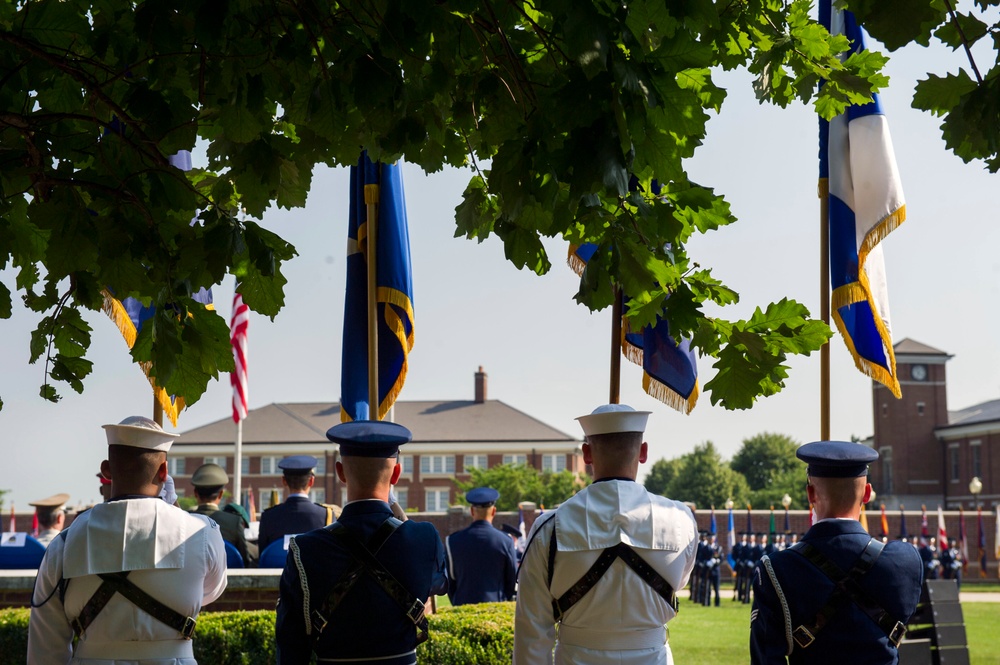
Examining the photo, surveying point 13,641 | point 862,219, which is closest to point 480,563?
point 13,641

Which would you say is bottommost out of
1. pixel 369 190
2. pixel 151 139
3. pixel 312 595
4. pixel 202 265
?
pixel 312 595

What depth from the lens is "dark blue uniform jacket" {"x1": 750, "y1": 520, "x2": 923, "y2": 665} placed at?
4.13m

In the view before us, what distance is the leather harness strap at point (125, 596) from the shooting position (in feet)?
14.0

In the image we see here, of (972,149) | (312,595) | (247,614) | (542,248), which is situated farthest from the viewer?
(247,614)

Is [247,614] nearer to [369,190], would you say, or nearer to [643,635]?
[369,190]

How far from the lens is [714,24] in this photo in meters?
2.87

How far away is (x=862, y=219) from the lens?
7.43m

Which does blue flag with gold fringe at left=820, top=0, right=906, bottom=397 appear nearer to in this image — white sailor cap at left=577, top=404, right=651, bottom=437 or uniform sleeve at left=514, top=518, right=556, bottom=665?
white sailor cap at left=577, top=404, right=651, bottom=437

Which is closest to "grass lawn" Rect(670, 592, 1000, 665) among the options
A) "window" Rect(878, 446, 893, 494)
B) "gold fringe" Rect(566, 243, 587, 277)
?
"gold fringe" Rect(566, 243, 587, 277)

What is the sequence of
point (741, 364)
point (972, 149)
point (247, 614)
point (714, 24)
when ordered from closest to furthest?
point (714, 24) → point (972, 149) → point (741, 364) → point (247, 614)

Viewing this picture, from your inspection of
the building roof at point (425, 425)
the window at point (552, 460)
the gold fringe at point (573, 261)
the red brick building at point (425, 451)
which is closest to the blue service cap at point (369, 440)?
the gold fringe at point (573, 261)

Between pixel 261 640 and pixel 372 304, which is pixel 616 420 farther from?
pixel 261 640

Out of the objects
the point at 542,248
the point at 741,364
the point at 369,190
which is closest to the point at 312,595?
the point at 542,248

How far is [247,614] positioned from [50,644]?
A: 2757mm
